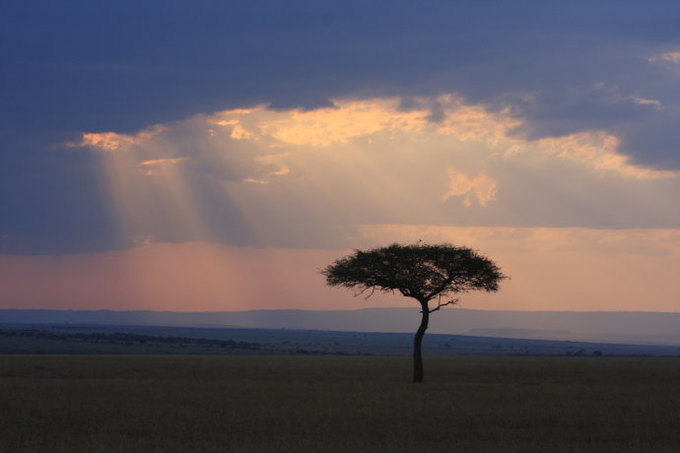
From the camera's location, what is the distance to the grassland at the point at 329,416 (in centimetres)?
2278

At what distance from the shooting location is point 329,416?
29.4 meters

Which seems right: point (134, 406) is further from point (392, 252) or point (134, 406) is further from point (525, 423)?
point (392, 252)

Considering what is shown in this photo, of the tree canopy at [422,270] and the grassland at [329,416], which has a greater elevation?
the tree canopy at [422,270]

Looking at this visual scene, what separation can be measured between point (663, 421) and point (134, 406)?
19296 millimetres

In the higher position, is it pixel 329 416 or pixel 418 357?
pixel 418 357

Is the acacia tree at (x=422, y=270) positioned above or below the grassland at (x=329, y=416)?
above

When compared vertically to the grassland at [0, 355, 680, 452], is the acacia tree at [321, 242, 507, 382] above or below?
above

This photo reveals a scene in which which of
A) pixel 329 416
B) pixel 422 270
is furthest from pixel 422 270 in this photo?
pixel 329 416

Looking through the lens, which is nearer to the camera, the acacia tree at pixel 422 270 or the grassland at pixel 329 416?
the grassland at pixel 329 416

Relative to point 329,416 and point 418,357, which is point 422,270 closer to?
point 418,357

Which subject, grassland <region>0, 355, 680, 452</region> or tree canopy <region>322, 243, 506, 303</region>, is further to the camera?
tree canopy <region>322, 243, 506, 303</region>

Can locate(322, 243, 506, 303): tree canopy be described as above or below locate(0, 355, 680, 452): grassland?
above

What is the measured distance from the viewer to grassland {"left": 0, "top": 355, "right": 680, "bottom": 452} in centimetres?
2278

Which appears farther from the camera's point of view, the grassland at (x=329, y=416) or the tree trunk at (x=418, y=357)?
the tree trunk at (x=418, y=357)
